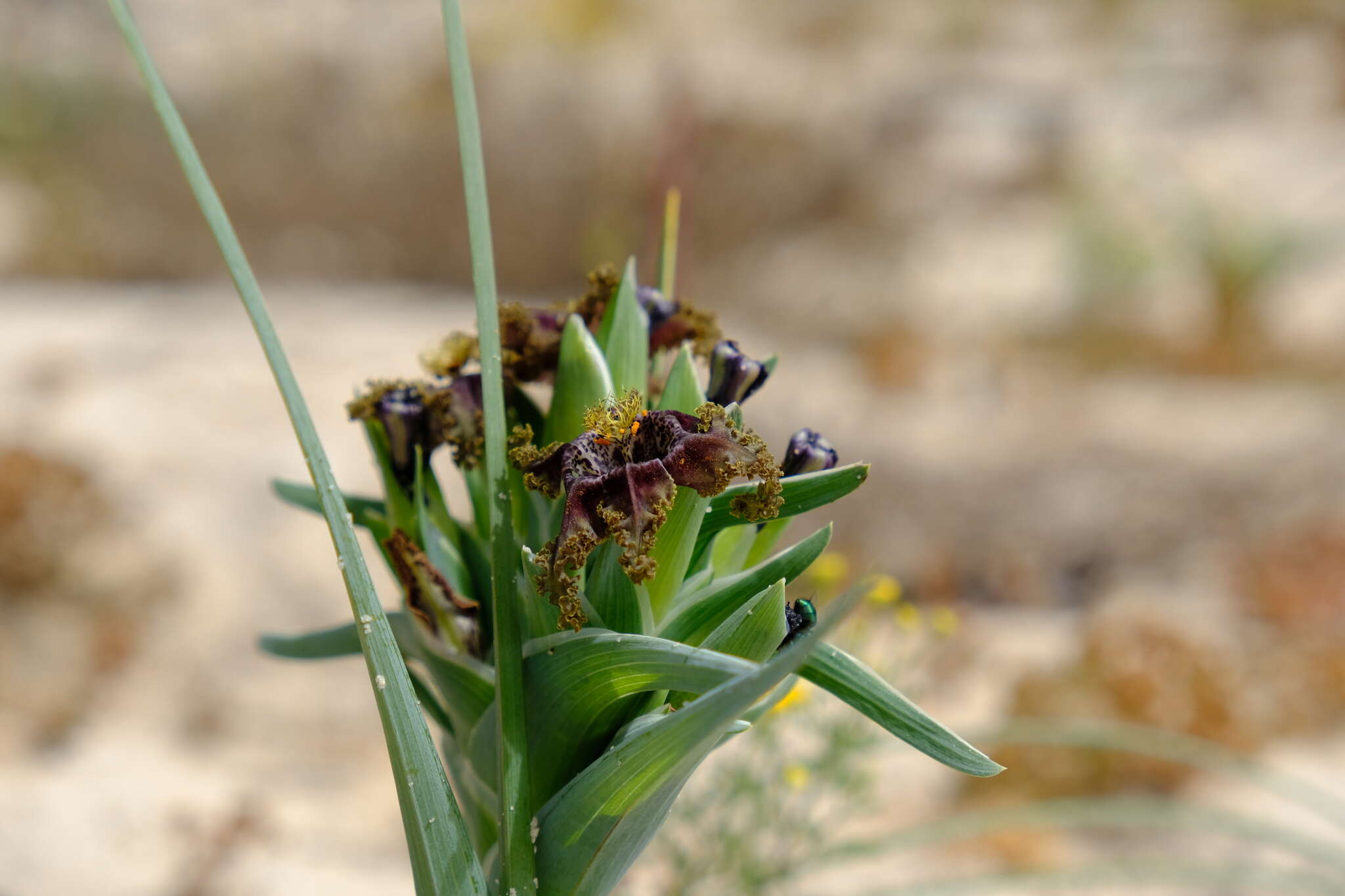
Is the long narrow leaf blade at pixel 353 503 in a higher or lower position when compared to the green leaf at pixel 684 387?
lower

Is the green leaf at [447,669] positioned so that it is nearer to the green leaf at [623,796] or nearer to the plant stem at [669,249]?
the green leaf at [623,796]

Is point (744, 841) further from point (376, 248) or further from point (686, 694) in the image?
point (376, 248)

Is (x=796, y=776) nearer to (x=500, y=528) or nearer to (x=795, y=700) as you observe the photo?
(x=795, y=700)

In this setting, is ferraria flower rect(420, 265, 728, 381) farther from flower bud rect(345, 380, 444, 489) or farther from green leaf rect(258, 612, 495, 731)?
green leaf rect(258, 612, 495, 731)

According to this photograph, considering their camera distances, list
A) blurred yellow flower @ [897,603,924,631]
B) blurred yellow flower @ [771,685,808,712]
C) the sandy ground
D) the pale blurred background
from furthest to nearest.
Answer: the pale blurred background → the sandy ground → blurred yellow flower @ [897,603,924,631] → blurred yellow flower @ [771,685,808,712]

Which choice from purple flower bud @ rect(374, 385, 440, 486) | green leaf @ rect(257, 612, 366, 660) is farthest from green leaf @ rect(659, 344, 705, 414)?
green leaf @ rect(257, 612, 366, 660)

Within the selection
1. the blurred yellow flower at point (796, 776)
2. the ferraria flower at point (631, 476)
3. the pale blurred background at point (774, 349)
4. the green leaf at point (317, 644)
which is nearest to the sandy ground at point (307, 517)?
the pale blurred background at point (774, 349)

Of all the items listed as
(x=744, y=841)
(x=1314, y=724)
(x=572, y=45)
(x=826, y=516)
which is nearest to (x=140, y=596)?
(x=744, y=841)
